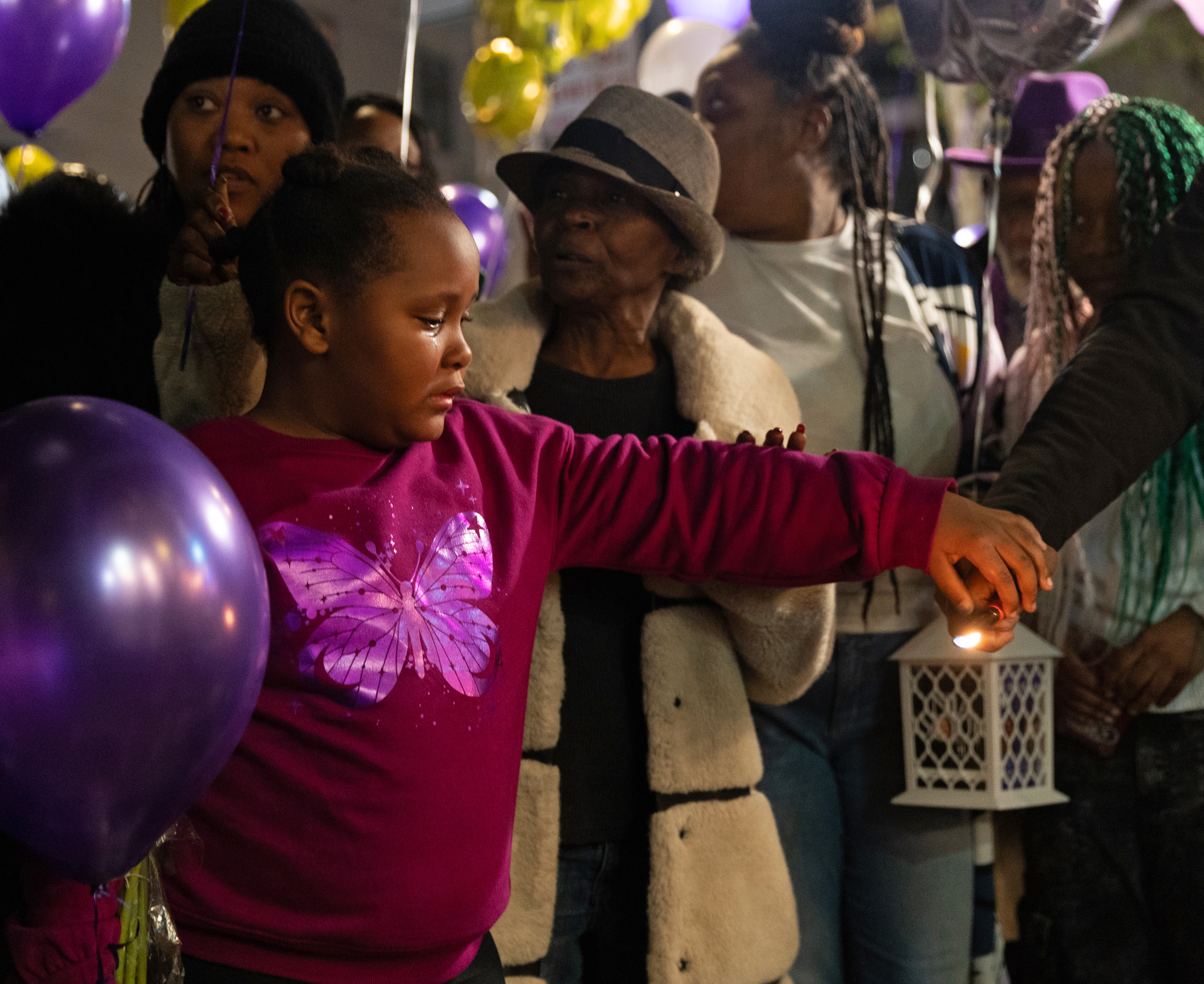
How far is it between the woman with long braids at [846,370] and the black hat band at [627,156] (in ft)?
1.16

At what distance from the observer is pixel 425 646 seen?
4.11ft

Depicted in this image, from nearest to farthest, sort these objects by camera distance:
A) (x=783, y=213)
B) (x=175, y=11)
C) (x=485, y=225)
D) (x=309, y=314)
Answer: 1. (x=309, y=314)
2. (x=783, y=213)
3. (x=175, y=11)
4. (x=485, y=225)

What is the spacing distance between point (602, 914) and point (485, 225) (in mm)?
2188

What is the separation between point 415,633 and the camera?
1.25 metres

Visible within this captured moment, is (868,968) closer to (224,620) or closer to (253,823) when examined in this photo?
(253,823)

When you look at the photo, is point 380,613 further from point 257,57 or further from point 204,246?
point 257,57

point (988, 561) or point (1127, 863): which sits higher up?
point (988, 561)

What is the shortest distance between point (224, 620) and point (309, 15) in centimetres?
122

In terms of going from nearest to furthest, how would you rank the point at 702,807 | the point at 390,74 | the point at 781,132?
the point at 702,807
the point at 781,132
the point at 390,74

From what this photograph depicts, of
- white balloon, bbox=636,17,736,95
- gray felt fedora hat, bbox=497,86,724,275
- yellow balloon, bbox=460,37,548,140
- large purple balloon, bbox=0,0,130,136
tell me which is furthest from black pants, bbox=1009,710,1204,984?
yellow balloon, bbox=460,37,548,140

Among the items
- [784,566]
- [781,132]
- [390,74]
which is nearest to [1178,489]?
[784,566]

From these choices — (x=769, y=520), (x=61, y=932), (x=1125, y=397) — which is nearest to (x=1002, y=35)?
(x=1125, y=397)

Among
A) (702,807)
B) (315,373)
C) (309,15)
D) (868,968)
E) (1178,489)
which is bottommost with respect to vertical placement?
(868,968)

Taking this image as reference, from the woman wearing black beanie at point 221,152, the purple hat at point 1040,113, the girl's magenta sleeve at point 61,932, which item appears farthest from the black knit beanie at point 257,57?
the purple hat at point 1040,113
